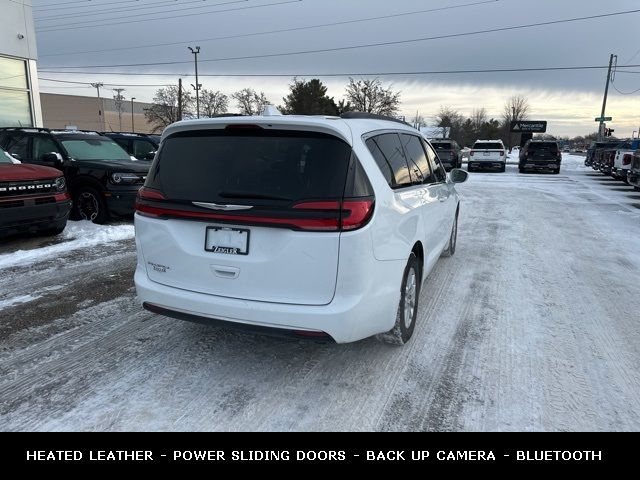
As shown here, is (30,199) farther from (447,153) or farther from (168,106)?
(168,106)

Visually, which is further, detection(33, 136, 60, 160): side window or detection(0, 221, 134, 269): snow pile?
detection(33, 136, 60, 160): side window

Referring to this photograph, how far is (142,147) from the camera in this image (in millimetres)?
13922

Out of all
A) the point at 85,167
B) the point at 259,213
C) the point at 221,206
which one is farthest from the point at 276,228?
the point at 85,167

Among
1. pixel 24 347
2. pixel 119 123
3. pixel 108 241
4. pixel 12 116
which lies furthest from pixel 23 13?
pixel 119 123

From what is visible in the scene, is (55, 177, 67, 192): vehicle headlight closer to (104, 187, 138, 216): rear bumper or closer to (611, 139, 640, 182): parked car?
(104, 187, 138, 216): rear bumper

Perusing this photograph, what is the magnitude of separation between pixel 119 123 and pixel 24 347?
113 m

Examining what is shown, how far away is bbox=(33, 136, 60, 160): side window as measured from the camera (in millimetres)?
9180

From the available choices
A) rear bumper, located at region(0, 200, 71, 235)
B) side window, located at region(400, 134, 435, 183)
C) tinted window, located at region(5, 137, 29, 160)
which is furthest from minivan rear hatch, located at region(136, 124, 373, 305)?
tinted window, located at region(5, 137, 29, 160)

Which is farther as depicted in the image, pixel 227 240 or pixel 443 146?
pixel 443 146

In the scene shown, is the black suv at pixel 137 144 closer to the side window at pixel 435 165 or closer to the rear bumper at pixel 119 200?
the rear bumper at pixel 119 200

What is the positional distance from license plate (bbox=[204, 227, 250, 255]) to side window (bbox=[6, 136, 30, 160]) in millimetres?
8014

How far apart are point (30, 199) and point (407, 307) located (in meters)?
5.79

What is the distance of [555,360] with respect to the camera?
367cm
